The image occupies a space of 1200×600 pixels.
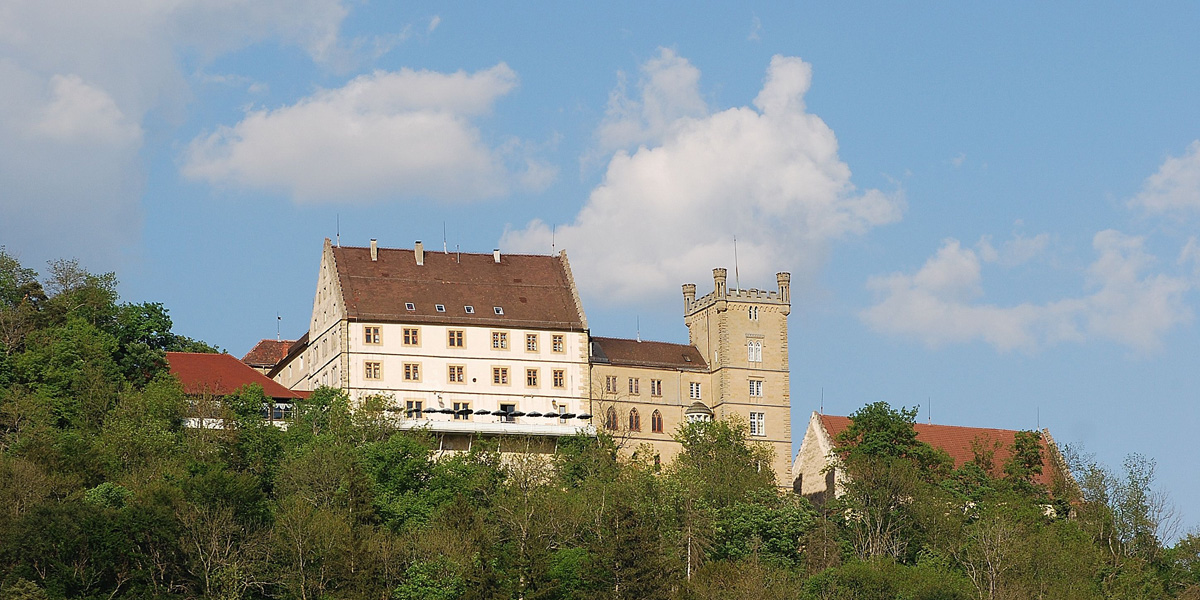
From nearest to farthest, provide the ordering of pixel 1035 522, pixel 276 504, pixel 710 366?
pixel 276 504
pixel 1035 522
pixel 710 366

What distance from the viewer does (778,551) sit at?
8475 centimetres

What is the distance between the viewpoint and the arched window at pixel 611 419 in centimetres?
10231

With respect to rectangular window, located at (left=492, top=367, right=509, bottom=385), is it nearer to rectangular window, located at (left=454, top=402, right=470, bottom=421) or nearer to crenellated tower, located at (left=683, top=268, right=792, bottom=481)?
rectangular window, located at (left=454, top=402, right=470, bottom=421)

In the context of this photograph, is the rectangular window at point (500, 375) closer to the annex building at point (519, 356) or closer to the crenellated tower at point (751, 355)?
the annex building at point (519, 356)

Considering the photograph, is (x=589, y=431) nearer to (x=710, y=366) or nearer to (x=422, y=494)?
(x=710, y=366)

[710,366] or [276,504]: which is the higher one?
[710,366]

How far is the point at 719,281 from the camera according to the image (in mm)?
109188

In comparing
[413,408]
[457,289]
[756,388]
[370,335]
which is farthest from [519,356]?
[756,388]

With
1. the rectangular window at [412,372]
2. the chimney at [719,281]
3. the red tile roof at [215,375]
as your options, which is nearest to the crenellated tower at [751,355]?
the chimney at [719,281]

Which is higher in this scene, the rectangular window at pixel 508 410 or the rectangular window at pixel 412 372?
the rectangular window at pixel 412 372

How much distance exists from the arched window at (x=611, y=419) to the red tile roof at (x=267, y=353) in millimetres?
23653

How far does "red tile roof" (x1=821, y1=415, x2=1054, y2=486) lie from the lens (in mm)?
104500

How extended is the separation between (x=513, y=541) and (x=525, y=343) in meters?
26.4

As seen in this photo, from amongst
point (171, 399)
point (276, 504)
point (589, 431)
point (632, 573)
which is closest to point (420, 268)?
point (589, 431)
